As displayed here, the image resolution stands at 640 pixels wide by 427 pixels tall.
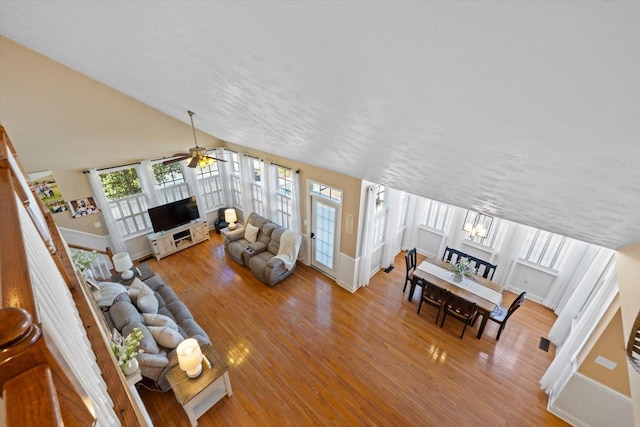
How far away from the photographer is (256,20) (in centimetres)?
113

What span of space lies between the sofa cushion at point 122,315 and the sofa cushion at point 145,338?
0.29 ft

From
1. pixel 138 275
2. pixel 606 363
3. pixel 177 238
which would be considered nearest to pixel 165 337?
pixel 138 275

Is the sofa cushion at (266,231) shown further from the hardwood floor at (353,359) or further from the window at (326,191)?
the window at (326,191)

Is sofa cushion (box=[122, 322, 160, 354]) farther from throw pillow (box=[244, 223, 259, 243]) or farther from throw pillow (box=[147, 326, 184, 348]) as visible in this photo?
throw pillow (box=[244, 223, 259, 243])

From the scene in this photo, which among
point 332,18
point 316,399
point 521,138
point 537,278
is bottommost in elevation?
point 316,399

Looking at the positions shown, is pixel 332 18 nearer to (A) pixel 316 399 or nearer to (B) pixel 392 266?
(A) pixel 316 399

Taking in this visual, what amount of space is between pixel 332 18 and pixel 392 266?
5.96 m

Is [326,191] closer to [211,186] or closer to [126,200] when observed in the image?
[211,186]

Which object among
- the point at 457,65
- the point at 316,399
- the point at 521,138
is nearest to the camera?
the point at 457,65

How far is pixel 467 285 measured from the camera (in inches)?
191

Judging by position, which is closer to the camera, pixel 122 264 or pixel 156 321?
pixel 156 321

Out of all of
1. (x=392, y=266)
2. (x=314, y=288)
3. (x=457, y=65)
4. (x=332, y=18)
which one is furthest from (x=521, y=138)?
(x=392, y=266)

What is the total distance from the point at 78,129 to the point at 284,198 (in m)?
4.00

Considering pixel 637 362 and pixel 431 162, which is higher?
pixel 431 162
